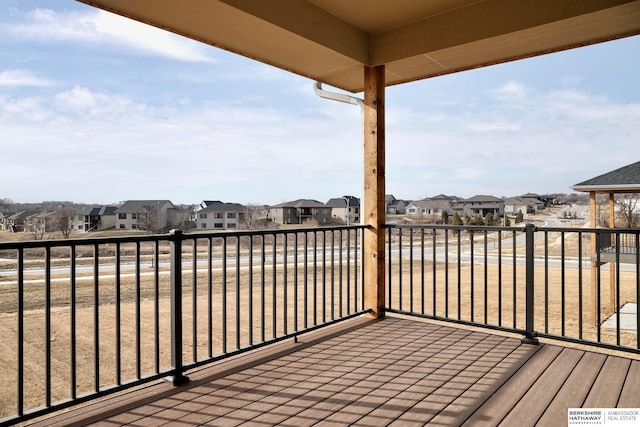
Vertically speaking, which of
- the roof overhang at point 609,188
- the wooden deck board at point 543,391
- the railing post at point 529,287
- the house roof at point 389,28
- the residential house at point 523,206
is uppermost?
the house roof at point 389,28

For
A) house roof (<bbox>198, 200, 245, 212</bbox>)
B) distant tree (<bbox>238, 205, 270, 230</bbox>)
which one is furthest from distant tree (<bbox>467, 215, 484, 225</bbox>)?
house roof (<bbox>198, 200, 245, 212</bbox>)

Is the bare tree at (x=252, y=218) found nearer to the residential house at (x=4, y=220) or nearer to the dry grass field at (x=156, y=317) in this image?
the dry grass field at (x=156, y=317)

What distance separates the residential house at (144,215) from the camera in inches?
211

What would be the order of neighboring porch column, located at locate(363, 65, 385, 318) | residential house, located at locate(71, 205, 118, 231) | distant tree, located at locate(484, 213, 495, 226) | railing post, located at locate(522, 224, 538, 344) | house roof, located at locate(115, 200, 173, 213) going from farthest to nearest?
→ distant tree, located at locate(484, 213, 495, 226) → house roof, located at locate(115, 200, 173, 213) → residential house, located at locate(71, 205, 118, 231) → neighboring porch column, located at locate(363, 65, 385, 318) → railing post, located at locate(522, 224, 538, 344)

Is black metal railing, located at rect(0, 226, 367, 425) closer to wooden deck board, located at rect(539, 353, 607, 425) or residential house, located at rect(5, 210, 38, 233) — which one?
residential house, located at rect(5, 210, 38, 233)

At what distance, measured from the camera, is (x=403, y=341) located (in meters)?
2.98

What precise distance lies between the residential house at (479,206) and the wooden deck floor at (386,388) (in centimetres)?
614

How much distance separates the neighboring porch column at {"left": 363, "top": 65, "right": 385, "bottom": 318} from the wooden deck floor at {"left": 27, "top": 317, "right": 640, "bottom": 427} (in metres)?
0.72

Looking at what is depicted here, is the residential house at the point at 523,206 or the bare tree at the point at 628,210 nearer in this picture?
the residential house at the point at 523,206

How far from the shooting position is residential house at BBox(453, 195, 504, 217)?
29.2ft

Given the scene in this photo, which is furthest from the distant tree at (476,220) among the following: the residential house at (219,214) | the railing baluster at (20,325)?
the railing baluster at (20,325)

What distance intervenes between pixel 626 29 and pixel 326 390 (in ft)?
10.9

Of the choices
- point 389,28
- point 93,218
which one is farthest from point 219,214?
point 389,28

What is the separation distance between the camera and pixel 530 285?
9.47ft
